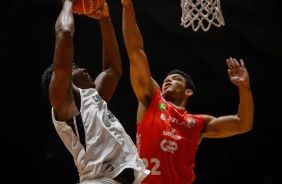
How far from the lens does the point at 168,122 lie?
4582 millimetres

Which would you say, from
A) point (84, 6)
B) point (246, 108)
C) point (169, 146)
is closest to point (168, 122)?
point (169, 146)

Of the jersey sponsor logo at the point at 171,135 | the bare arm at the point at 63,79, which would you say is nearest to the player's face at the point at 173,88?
the jersey sponsor logo at the point at 171,135

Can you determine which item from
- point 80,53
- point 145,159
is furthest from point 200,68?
point 145,159

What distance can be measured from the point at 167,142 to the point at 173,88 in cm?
61

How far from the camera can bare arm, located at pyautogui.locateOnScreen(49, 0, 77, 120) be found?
325 centimetres

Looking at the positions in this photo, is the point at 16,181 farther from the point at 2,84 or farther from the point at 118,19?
the point at 118,19

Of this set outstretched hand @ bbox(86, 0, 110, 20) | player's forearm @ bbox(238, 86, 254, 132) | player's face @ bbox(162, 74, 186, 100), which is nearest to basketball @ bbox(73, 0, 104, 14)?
outstretched hand @ bbox(86, 0, 110, 20)

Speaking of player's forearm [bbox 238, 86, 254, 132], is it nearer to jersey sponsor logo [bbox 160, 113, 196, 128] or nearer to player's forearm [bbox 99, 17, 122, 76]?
jersey sponsor logo [bbox 160, 113, 196, 128]

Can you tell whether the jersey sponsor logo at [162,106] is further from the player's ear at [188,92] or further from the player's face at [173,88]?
the player's ear at [188,92]

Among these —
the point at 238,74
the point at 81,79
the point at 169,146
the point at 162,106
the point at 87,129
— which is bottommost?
the point at 169,146

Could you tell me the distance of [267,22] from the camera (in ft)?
26.6

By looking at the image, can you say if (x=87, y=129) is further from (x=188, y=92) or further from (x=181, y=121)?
(x=188, y=92)

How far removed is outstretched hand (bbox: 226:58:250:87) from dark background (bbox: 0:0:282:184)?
10.4 feet

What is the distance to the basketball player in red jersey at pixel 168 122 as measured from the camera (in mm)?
4418
